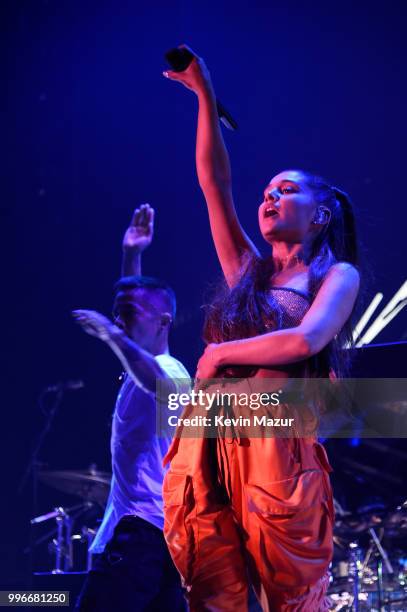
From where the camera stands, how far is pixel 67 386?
14.6 ft

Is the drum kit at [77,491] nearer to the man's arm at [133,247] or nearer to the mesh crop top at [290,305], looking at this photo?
the man's arm at [133,247]

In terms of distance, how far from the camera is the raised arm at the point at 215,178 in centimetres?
180

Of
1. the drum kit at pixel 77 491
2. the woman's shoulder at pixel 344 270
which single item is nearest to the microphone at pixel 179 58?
the woman's shoulder at pixel 344 270

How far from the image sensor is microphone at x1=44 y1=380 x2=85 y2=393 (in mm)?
4379

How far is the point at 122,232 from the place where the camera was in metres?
4.44

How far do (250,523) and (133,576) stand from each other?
71 centimetres

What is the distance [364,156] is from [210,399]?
3.10 metres

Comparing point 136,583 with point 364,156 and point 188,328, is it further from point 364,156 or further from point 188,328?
point 364,156

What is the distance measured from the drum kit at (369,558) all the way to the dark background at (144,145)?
1.29 metres

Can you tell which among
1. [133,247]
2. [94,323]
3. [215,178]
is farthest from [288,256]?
[133,247]

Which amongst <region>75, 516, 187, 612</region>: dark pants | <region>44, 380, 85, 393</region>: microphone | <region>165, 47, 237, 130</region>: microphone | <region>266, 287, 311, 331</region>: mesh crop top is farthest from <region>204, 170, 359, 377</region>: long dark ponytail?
<region>44, 380, 85, 393</region>: microphone

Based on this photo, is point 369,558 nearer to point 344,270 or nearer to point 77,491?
point 77,491

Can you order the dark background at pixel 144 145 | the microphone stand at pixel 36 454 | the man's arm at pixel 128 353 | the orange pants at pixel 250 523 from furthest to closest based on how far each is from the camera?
the microphone stand at pixel 36 454 < the dark background at pixel 144 145 < the man's arm at pixel 128 353 < the orange pants at pixel 250 523

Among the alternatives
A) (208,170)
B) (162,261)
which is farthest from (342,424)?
(208,170)
